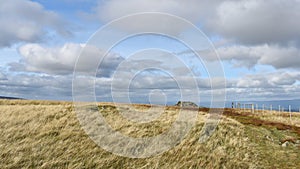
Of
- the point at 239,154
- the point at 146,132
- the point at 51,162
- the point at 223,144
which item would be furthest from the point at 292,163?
the point at 51,162

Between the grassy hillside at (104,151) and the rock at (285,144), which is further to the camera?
the rock at (285,144)

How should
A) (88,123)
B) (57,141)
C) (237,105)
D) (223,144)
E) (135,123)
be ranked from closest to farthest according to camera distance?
(57,141), (223,144), (88,123), (135,123), (237,105)

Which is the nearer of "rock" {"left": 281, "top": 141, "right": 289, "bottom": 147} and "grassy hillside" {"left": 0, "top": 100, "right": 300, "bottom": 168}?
"grassy hillside" {"left": 0, "top": 100, "right": 300, "bottom": 168}

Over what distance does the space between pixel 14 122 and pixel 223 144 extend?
49.1ft

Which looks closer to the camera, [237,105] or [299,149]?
[299,149]

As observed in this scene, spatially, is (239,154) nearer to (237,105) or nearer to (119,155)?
(119,155)

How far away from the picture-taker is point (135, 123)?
24.4 m

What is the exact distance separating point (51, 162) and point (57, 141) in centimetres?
321

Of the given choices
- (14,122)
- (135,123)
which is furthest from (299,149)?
(14,122)

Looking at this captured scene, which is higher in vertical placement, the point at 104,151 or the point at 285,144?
the point at 285,144

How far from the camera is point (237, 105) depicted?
314ft

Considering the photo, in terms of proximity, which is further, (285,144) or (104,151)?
(285,144)

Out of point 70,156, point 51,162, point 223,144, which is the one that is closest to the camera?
point 51,162

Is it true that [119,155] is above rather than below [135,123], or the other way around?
below
